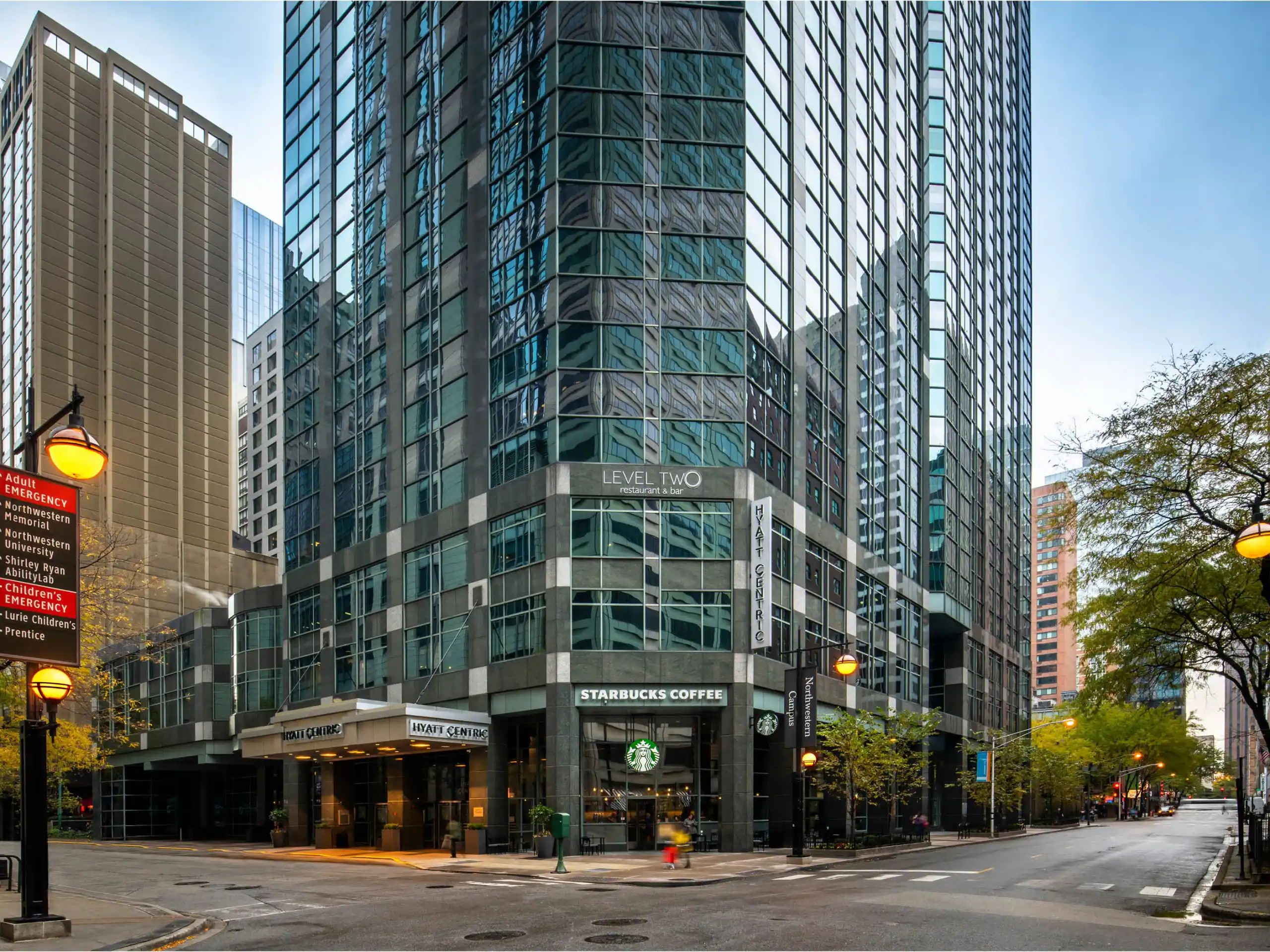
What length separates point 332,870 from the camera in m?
36.4

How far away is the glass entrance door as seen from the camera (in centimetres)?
4309

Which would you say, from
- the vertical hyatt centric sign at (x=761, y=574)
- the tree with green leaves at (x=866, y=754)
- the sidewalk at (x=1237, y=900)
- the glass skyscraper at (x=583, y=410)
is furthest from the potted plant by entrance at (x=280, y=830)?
the sidewalk at (x=1237, y=900)

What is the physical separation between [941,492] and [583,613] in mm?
42022

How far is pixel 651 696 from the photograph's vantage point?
43.2 m

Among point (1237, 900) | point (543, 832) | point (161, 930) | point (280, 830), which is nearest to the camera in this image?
point (161, 930)

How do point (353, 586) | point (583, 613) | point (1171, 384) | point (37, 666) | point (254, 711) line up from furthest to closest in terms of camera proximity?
point (254, 711) < point (353, 586) < point (583, 613) < point (1171, 384) < point (37, 666)

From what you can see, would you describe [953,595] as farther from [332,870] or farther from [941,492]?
[332,870]

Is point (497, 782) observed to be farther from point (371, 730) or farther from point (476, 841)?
point (371, 730)

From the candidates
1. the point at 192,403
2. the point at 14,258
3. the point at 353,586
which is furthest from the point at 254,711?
the point at 14,258

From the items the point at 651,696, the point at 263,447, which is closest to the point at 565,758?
the point at 651,696

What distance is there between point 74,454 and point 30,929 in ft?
24.0

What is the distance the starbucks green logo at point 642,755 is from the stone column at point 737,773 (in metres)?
2.82

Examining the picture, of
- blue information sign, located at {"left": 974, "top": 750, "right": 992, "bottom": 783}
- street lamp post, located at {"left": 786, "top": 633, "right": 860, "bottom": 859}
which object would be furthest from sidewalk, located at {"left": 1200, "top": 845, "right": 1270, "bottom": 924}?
blue information sign, located at {"left": 974, "top": 750, "right": 992, "bottom": 783}

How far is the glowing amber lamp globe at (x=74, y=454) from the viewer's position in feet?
48.3
